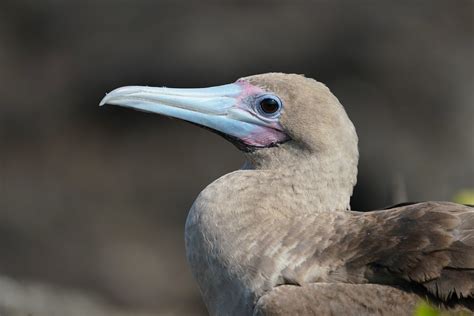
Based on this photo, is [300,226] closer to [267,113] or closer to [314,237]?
[314,237]

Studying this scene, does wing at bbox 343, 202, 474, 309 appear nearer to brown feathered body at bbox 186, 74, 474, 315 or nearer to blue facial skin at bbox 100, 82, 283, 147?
brown feathered body at bbox 186, 74, 474, 315

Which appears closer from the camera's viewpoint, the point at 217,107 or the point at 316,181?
the point at 316,181

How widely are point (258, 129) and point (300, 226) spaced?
0.68 m

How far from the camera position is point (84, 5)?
11.5 m

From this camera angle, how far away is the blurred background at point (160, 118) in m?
10.7

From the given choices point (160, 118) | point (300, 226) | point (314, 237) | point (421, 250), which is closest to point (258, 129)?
point (300, 226)

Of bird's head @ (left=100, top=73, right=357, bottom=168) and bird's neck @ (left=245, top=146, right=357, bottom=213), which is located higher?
bird's head @ (left=100, top=73, right=357, bottom=168)

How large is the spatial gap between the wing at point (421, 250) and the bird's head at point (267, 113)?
1.90 feet

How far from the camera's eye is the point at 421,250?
4863 millimetres

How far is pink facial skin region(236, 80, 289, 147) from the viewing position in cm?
570

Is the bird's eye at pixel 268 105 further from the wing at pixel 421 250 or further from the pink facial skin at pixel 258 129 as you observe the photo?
the wing at pixel 421 250

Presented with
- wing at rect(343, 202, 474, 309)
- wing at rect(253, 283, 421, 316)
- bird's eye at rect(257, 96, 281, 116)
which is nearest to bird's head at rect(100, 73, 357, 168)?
bird's eye at rect(257, 96, 281, 116)

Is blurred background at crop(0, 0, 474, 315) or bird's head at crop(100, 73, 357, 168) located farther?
blurred background at crop(0, 0, 474, 315)

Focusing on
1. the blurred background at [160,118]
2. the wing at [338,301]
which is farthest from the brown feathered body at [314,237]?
the blurred background at [160,118]
